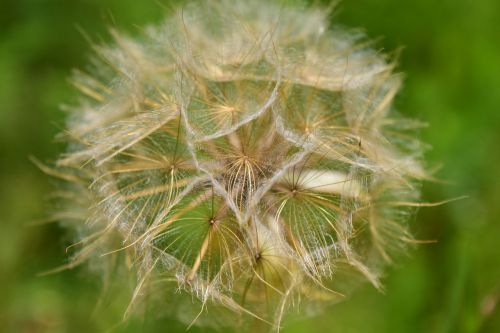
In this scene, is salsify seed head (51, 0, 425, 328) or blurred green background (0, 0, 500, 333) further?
blurred green background (0, 0, 500, 333)

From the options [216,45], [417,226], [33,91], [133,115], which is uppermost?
[216,45]

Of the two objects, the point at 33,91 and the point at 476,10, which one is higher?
the point at 476,10

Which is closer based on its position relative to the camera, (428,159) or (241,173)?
(241,173)

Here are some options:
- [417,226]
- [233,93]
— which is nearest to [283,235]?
[233,93]

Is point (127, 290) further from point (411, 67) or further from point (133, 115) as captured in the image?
point (411, 67)

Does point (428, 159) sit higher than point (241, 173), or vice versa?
point (241, 173)
